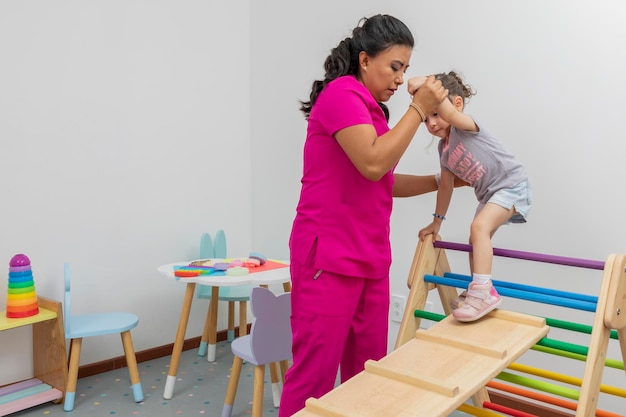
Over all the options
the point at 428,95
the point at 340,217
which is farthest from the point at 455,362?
the point at 428,95

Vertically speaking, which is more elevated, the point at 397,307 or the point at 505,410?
the point at 397,307

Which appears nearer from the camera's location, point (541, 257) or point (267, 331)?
point (541, 257)

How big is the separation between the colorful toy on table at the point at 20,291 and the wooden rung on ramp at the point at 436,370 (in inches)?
70.8

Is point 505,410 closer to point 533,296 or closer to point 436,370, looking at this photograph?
point 533,296

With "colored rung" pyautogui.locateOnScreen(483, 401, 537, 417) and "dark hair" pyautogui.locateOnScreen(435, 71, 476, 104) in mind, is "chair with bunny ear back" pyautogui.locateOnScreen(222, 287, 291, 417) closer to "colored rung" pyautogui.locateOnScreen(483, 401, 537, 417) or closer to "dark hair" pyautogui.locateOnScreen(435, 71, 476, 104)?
"colored rung" pyautogui.locateOnScreen(483, 401, 537, 417)

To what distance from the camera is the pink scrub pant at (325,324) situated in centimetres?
158

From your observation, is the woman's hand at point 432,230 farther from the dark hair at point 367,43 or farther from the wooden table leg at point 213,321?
the wooden table leg at point 213,321

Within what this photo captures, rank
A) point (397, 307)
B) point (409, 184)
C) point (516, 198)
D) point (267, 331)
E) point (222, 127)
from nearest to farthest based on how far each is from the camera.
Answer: point (516, 198) < point (409, 184) < point (267, 331) < point (397, 307) < point (222, 127)

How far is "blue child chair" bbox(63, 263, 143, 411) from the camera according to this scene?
2633 mm

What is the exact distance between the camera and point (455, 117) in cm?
185

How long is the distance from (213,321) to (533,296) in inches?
75.6

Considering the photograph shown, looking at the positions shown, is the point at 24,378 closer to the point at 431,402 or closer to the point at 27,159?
the point at 27,159

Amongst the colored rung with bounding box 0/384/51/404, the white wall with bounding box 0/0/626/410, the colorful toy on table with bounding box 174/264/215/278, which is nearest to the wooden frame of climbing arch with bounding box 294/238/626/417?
the white wall with bounding box 0/0/626/410

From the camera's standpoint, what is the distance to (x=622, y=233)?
227 cm
